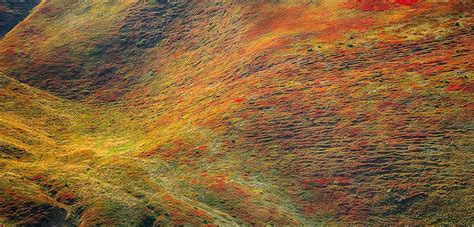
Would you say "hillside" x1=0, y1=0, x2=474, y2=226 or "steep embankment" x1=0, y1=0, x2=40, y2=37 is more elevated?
"steep embankment" x1=0, y1=0, x2=40, y2=37

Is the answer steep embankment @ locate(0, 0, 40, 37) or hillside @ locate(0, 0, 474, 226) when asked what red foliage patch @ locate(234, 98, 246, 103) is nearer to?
hillside @ locate(0, 0, 474, 226)

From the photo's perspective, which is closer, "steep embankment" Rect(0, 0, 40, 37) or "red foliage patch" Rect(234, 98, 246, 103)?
"red foliage patch" Rect(234, 98, 246, 103)

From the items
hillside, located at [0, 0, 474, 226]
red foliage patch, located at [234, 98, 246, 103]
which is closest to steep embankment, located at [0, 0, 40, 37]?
hillside, located at [0, 0, 474, 226]

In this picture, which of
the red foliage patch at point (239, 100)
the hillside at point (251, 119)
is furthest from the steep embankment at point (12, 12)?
the red foliage patch at point (239, 100)

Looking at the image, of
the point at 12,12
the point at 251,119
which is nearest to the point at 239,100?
the point at 251,119

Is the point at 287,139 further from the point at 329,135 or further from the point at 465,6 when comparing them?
the point at 465,6

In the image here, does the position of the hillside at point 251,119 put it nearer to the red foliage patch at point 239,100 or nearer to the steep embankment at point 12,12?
the red foliage patch at point 239,100

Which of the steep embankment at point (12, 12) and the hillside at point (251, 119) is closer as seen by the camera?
the hillside at point (251, 119)

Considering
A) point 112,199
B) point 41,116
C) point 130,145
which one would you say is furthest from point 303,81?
point 41,116

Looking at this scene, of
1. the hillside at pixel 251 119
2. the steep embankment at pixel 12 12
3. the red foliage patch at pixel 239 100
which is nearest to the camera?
the hillside at pixel 251 119
